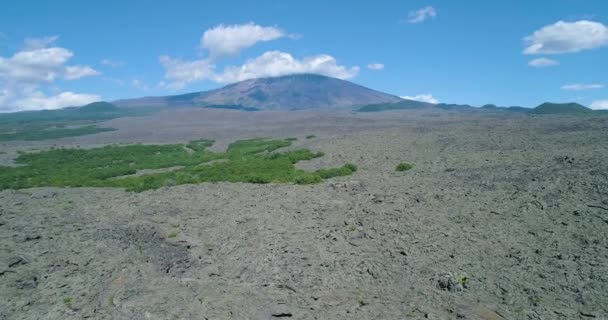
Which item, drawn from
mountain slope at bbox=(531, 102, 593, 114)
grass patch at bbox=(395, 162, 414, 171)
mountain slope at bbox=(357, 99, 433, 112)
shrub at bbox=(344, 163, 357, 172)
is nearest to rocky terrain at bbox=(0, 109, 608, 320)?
grass patch at bbox=(395, 162, 414, 171)

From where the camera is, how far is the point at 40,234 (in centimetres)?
1269

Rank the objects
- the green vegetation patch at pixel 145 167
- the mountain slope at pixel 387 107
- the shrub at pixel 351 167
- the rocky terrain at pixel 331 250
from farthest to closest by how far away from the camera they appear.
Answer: the mountain slope at pixel 387 107, the shrub at pixel 351 167, the green vegetation patch at pixel 145 167, the rocky terrain at pixel 331 250

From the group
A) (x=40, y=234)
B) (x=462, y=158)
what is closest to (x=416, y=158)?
(x=462, y=158)

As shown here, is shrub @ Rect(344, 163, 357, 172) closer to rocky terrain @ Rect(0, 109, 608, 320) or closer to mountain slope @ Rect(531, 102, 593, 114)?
rocky terrain @ Rect(0, 109, 608, 320)

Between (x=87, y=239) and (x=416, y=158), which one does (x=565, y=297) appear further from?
(x=416, y=158)

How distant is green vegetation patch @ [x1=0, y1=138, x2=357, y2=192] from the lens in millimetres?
22438

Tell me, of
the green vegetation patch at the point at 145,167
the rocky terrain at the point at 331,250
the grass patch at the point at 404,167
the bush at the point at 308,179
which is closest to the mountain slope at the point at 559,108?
the green vegetation patch at the point at 145,167

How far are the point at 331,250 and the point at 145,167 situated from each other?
22.4 meters

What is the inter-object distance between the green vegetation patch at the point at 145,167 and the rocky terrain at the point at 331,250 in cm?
300

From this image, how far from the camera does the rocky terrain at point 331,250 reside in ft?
28.1

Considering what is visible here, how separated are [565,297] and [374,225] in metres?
5.51

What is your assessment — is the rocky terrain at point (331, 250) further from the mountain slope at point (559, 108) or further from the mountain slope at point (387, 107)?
the mountain slope at point (387, 107)

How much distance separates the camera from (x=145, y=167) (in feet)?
99.4

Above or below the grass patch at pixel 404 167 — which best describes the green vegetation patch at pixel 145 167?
below
